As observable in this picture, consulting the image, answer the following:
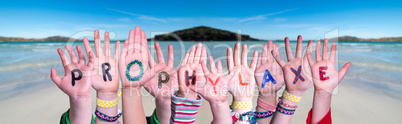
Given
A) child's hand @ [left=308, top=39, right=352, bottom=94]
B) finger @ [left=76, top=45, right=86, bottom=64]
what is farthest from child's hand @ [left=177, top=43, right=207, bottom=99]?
child's hand @ [left=308, top=39, right=352, bottom=94]

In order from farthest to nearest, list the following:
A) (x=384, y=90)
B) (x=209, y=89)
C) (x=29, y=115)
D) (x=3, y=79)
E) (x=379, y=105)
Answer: (x=3, y=79) < (x=384, y=90) < (x=379, y=105) < (x=29, y=115) < (x=209, y=89)

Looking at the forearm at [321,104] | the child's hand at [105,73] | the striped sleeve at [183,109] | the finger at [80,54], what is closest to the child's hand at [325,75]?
the forearm at [321,104]

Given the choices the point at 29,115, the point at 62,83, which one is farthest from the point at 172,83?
the point at 29,115

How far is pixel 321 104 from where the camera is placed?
175 cm

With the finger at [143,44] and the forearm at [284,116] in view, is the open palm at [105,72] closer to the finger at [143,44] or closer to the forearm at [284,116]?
the finger at [143,44]

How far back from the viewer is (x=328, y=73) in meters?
1.75

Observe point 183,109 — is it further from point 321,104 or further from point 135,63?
point 321,104

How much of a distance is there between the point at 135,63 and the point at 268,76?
47.2 inches

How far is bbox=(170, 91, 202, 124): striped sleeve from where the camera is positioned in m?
1.49

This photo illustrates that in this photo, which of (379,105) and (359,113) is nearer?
(359,113)

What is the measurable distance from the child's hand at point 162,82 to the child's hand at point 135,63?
0.18ft

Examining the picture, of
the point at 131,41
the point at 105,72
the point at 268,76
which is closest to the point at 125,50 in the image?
the point at 131,41

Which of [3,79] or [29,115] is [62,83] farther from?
[3,79]

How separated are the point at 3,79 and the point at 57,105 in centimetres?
318
